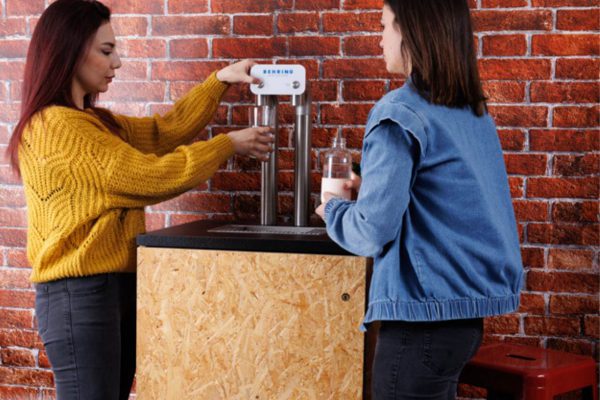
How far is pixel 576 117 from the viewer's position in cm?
242

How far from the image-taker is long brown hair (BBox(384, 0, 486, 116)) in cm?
153

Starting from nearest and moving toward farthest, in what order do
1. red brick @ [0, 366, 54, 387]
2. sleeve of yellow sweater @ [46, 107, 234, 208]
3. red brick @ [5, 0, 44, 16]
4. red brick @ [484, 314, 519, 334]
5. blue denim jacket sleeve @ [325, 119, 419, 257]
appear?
blue denim jacket sleeve @ [325, 119, 419, 257] < sleeve of yellow sweater @ [46, 107, 234, 208] < red brick @ [484, 314, 519, 334] < red brick @ [5, 0, 44, 16] < red brick @ [0, 366, 54, 387]

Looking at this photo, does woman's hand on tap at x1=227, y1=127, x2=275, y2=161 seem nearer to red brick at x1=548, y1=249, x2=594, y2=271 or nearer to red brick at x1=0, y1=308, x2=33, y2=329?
red brick at x1=548, y1=249, x2=594, y2=271

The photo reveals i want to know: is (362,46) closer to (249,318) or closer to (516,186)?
(516,186)

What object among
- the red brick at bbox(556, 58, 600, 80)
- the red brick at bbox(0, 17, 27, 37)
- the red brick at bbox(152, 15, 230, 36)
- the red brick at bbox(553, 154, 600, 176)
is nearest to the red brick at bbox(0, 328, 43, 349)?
the red brick at bbox(0, 17, 27, 37)

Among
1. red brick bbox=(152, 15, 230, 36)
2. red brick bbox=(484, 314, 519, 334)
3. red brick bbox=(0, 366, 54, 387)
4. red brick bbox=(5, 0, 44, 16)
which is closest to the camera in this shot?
red brick bbox=(484, 314, 519, 334)

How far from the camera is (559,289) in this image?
247cm

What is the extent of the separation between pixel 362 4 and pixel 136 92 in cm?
88

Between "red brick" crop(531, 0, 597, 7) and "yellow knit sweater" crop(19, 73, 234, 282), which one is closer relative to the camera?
"yellow knit sweater" crop(19, 73, 234, 282)

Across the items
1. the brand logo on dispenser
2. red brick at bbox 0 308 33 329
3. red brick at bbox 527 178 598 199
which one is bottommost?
red brick at bbox 0 308 33 329

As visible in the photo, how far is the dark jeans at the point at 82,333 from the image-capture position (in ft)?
6.28

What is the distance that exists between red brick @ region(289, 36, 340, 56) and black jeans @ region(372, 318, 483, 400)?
49.7 inches

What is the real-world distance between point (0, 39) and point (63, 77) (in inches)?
39.3

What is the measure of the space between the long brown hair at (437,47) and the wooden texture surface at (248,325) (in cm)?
56
